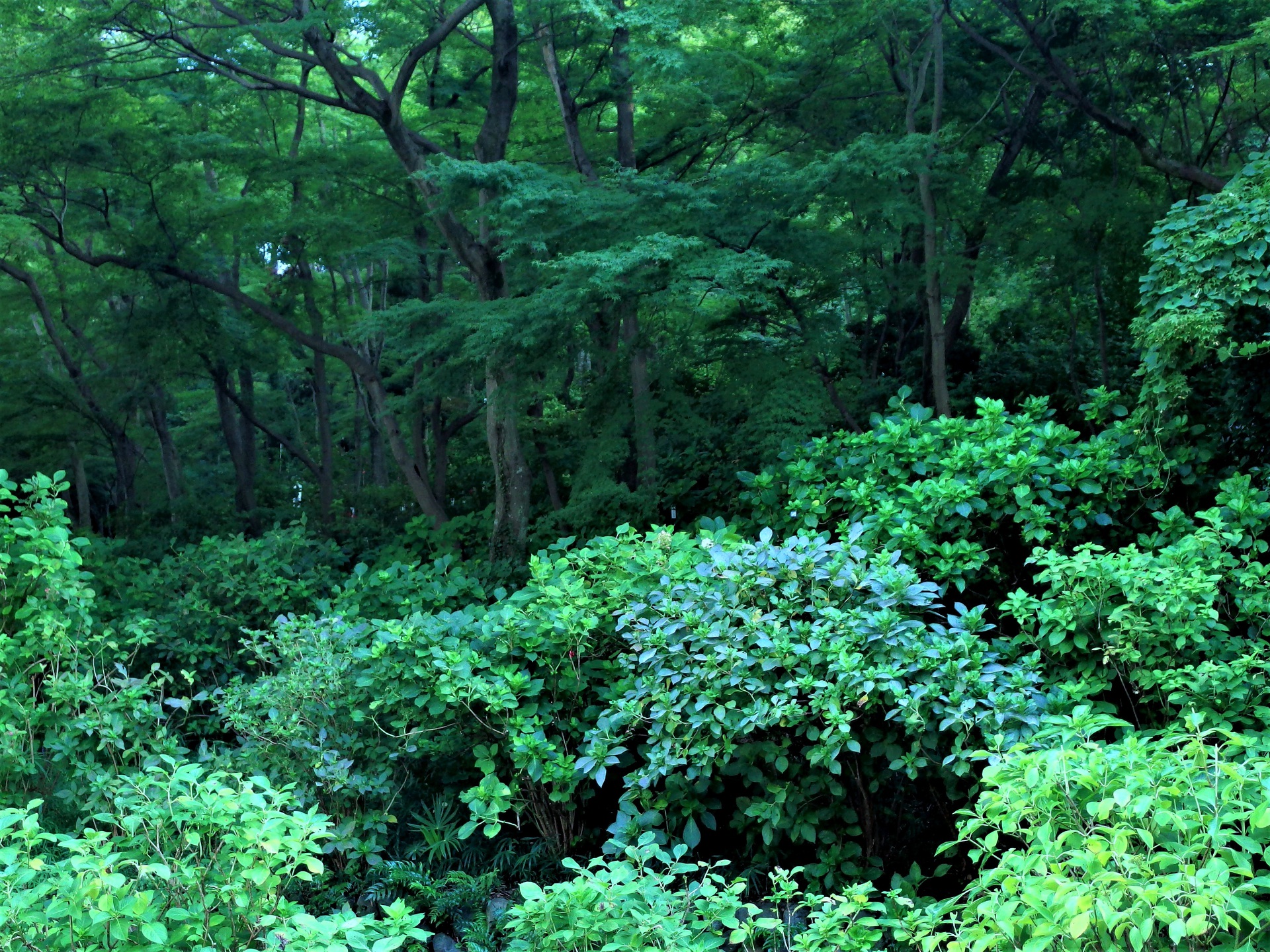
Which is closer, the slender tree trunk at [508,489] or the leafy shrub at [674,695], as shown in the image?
the leafy shrub at [674,695]

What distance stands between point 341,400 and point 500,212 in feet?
52.2

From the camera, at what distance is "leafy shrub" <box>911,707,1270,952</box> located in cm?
235

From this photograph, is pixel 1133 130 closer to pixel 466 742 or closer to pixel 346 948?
pixel 466 742

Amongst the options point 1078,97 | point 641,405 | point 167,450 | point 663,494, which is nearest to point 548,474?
point 641,405

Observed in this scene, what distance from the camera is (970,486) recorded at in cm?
490

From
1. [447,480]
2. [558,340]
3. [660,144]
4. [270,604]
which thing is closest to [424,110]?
[660,144]

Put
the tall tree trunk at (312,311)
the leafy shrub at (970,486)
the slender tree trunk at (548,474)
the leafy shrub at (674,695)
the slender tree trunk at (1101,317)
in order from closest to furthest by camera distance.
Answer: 1. the leafy shrub at (674,695)
2. the leafy shrub at (970,486)
3. the slender tree trunk at (1101,317)
4. the slender tree trunk at (548,474)
5. the tall tree trunk at (312,311)

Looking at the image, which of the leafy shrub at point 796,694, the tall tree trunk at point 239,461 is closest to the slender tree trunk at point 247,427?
the tall tree trunk at point 239,461

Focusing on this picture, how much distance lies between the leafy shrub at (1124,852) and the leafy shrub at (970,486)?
180 cm

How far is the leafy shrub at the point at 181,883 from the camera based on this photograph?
2748 millimetres

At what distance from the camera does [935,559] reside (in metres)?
4.75

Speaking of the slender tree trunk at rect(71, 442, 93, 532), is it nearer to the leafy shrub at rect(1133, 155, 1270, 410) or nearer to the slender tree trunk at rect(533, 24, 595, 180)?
the slender tree trunk at rect(533, 24, 595, 180)

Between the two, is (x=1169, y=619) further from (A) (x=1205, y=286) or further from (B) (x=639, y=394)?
(B) (x=639, y=394)

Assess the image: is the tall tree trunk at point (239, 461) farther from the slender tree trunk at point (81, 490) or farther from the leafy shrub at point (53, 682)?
the leafy shrub at point (53, 682)
